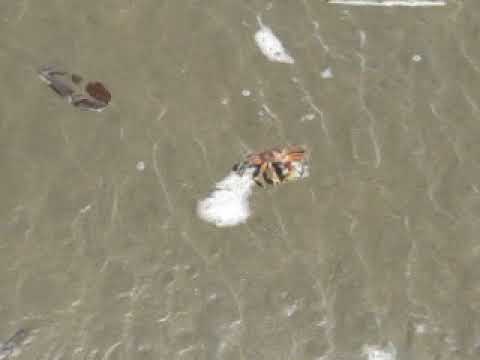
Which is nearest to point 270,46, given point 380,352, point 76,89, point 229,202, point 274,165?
point 274,165

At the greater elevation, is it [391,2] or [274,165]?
[391,2]

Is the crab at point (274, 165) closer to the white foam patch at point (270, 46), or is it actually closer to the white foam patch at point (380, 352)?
the white foam patch at point (270, 46)

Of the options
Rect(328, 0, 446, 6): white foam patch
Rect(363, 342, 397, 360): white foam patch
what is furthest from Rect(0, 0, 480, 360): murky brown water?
Rect(328, 0, 446, 6): white foam patch

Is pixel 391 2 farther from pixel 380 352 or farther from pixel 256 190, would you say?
pixel 380 352

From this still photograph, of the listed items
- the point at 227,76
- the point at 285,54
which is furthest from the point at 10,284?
the point at 285,54

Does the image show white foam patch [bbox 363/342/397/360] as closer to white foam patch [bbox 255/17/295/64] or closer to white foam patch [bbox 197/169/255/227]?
white foam patch [bbox 197/169/255/227]

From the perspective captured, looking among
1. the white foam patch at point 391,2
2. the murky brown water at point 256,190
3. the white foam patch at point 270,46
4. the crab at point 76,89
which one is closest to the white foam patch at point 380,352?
the murky brown water at point 256,190
